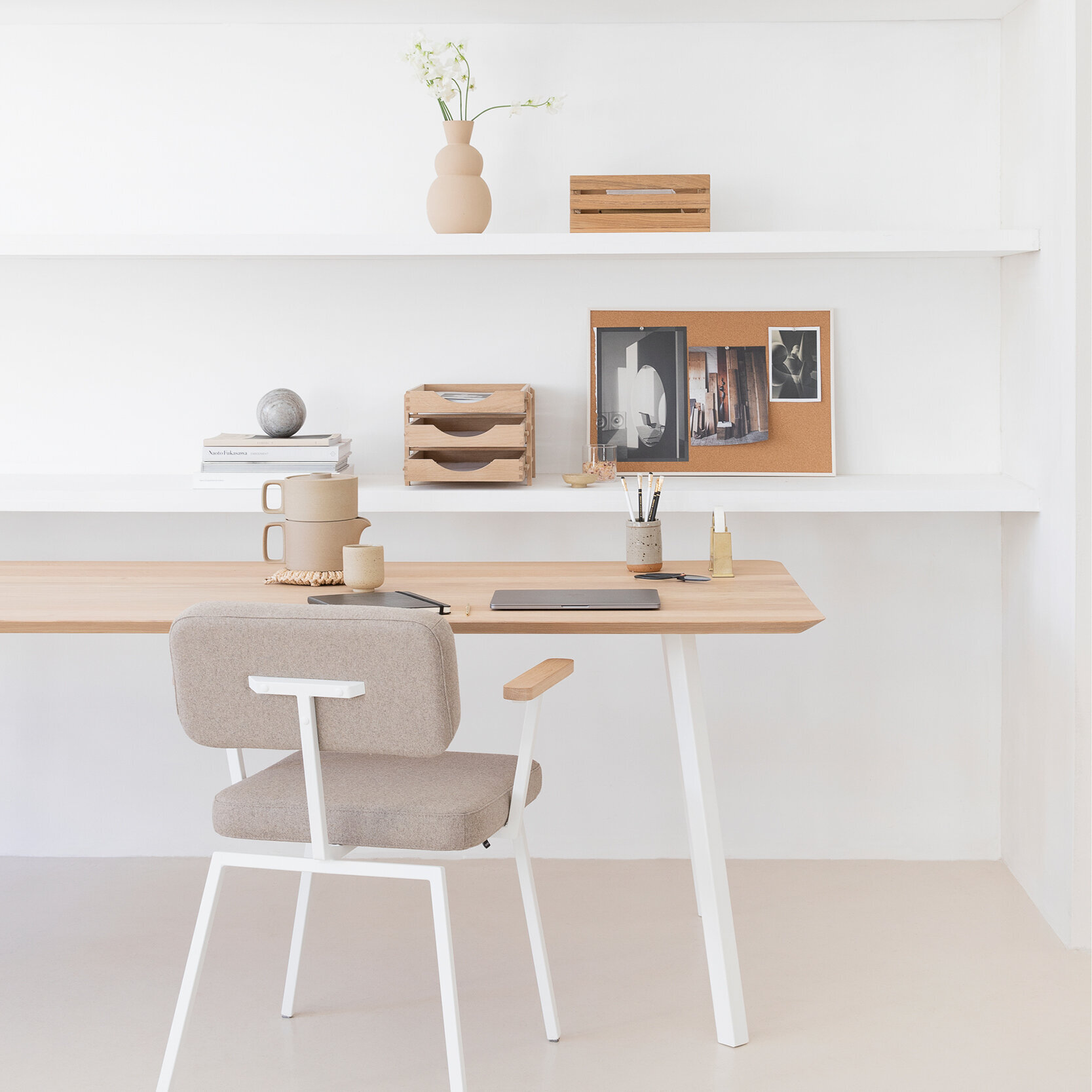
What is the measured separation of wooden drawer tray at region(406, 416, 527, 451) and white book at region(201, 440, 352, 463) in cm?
19

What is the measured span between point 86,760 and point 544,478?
1.41 meters

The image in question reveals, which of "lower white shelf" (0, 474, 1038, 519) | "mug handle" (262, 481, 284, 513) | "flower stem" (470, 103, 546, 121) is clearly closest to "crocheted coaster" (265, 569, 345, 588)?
"mug handle" (262, 481, 284, 513)

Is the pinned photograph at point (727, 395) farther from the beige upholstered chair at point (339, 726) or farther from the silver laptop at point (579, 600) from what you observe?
the beige upholstered chair at point (339, 726)

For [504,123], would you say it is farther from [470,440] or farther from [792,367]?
[792,367]

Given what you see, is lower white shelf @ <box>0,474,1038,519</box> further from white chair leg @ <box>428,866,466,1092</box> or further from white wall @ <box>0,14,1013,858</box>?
white chair leg @ <box>428,866,466,1092</box>

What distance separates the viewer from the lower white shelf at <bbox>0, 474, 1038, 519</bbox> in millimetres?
2574

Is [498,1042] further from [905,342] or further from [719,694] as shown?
[905,342]

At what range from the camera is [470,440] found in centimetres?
260

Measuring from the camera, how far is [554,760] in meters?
2.99

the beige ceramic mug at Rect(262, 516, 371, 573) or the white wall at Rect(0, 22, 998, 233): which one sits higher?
the white wall at Rect(0, 22, 998, 233)

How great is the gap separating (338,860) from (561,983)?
756 mm

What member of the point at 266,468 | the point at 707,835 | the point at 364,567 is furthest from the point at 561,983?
the point at 266,468

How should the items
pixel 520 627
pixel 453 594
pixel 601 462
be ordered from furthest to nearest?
pixel 601 462 → pixel 453 594 → pixel 520 627

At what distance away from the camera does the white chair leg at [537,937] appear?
2.00 meters
